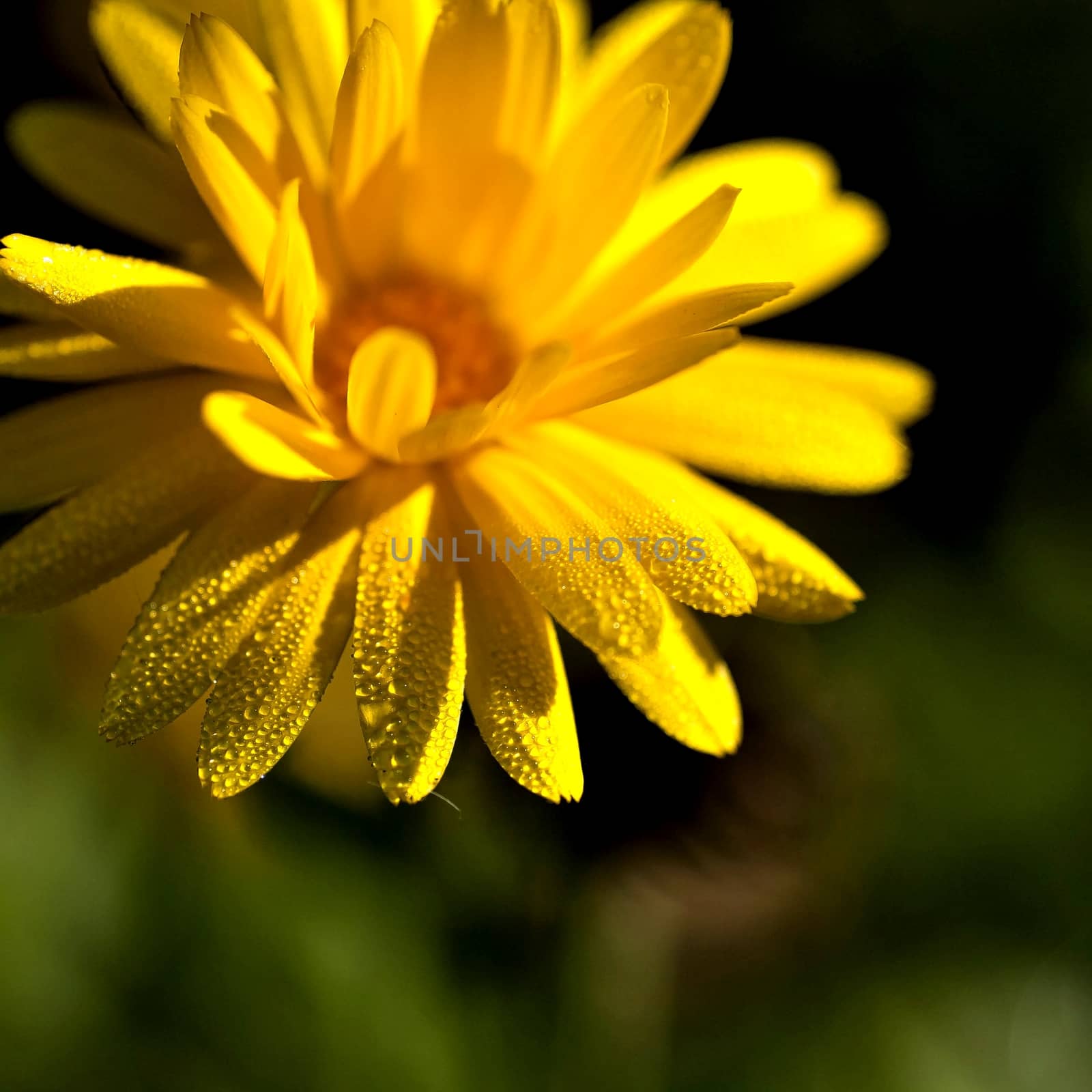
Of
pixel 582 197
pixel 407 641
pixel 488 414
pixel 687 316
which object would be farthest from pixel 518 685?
pixel 582 197

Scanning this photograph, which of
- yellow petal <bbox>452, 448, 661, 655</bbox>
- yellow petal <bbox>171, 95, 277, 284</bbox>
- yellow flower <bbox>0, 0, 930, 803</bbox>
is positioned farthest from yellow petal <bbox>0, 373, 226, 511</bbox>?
yellow petal <bbox>452, 448, 661, 655</bbox>

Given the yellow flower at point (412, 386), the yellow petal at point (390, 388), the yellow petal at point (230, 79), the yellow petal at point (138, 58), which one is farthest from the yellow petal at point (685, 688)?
the yellow petal at point (138, 58)

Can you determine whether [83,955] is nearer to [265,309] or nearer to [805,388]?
[265,309]

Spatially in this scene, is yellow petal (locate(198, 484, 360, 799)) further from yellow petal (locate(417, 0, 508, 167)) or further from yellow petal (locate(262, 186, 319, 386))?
yellow petal (locate(417, 0, 508, 167))

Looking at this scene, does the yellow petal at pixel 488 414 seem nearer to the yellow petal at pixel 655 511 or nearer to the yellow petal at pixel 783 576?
the yellow petal at pixel 655 511

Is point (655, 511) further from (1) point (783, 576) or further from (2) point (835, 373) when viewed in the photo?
(2) point (835, 373)

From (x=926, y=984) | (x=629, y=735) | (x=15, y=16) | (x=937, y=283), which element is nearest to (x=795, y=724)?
(x=629, y=735)
